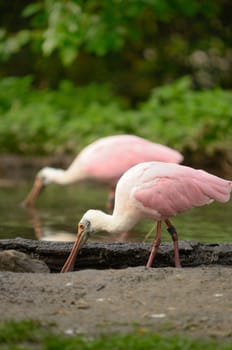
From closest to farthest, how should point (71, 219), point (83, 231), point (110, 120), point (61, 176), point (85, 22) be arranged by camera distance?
point (83, 231) → point (71, 219) → point (61, 176) → point (85, 22) → point (110, 120)

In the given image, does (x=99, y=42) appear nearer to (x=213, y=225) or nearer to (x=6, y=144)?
(x=6, y=144)

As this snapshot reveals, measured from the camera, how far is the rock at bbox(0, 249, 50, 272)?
264 inches

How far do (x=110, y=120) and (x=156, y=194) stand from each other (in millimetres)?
8945

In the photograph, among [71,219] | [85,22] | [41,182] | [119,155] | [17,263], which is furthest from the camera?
[85,22]

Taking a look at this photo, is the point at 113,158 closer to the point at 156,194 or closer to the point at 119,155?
the point at 119,155

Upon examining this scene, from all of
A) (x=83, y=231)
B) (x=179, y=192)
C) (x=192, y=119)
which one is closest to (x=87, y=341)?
(x=83, y=231)

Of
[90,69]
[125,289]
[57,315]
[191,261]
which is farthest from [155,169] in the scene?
[90,69]

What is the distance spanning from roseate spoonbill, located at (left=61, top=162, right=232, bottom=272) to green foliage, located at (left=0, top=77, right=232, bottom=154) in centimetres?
771

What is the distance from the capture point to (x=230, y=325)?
5129mm

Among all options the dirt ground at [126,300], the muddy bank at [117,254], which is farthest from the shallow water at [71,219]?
the dirt ground at [126,300]

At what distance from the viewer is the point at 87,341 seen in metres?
4.73

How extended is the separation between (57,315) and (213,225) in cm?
488

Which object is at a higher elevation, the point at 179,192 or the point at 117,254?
the point at 179,192

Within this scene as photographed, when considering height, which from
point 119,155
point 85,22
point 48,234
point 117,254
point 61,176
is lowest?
point 61,176
